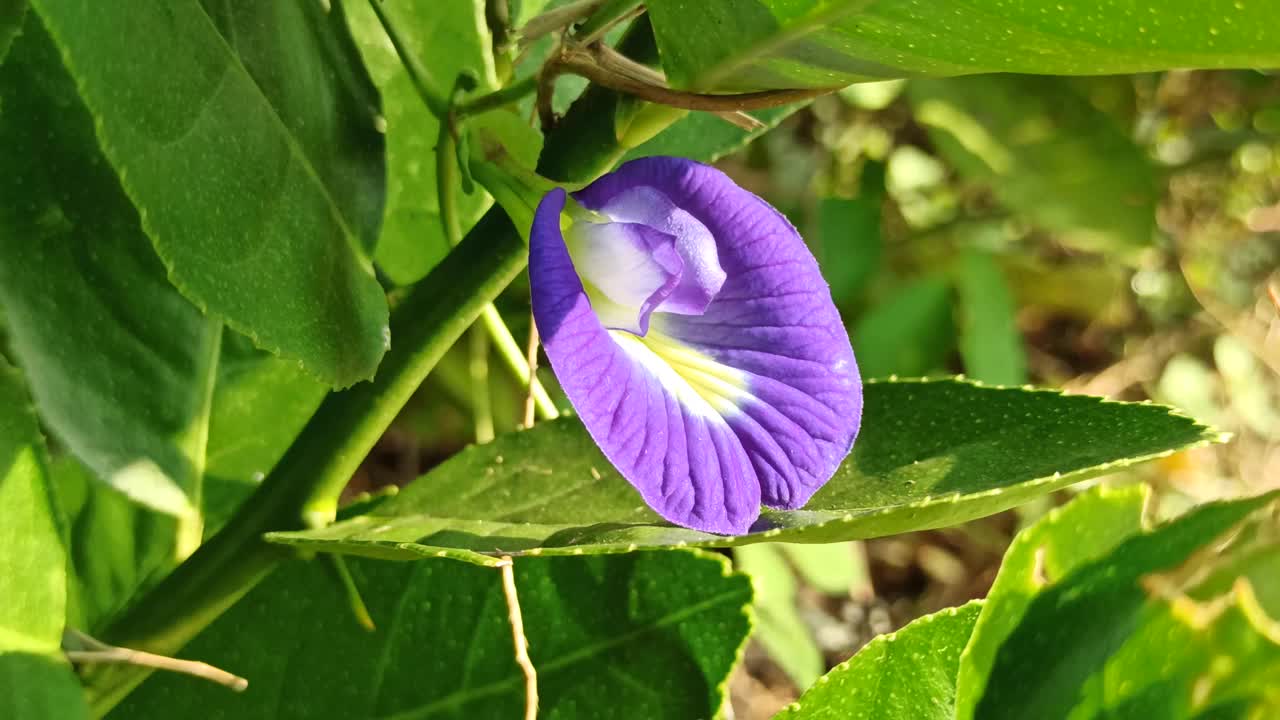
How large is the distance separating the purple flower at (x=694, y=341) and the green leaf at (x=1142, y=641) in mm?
210

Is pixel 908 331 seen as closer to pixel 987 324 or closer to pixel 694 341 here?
pixel 987 324

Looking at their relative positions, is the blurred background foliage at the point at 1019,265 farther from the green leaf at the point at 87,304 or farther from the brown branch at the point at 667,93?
the brown branch at the point at 667,93

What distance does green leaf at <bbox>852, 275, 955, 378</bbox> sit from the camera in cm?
156

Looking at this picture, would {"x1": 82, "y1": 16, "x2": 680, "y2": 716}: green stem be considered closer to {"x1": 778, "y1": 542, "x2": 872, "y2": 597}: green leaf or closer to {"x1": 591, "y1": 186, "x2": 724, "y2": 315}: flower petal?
{"x1": 591, "y1": 186, "x2": 724, "y2": 315}: flower petal

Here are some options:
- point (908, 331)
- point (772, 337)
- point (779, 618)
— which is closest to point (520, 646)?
point (772, 337)

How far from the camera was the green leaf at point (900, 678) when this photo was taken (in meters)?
0.65

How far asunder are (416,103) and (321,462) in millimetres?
235

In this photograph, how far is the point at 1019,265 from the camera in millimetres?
1843

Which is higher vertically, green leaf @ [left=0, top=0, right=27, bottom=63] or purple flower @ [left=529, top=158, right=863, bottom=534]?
green leaf @ [left=0, top=0, right=27, bottom=63]

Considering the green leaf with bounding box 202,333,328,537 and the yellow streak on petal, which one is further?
the green leaf with bounding box 202,333,328,537

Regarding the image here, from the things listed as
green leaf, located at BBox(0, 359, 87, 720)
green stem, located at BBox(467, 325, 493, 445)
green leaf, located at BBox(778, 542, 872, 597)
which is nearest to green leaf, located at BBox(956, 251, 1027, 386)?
green leaf, located at BBox(778, 542, 872, 597)

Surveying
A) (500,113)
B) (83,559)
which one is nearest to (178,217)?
(500,113)

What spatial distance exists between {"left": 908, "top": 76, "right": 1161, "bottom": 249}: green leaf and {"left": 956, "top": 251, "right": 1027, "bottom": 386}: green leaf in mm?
162

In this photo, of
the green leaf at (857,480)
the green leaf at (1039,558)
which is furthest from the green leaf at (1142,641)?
the green leaf at (857,480)
